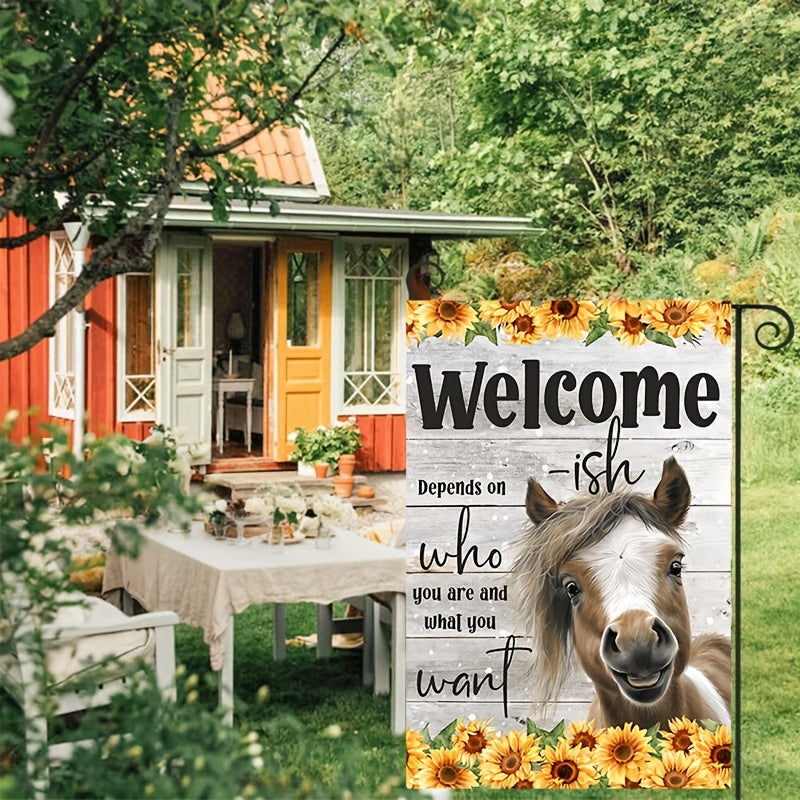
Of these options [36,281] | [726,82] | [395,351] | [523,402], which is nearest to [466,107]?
[726,82]

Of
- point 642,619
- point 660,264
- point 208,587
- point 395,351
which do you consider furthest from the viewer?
point 660,264

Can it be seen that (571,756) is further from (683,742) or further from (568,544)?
(568,544)

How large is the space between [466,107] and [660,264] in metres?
6.06

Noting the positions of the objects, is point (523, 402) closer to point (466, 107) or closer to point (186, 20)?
point (186, 20)

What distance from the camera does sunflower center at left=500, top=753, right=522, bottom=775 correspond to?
450 centimetres

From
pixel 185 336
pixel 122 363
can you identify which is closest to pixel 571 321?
pixel 122 363

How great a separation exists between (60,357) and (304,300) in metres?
2.34

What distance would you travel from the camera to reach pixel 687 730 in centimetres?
449

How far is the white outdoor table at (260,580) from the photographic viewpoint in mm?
5645

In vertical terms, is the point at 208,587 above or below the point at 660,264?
below

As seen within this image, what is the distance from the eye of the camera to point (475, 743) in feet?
14.8

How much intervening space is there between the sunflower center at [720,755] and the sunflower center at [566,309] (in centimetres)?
148

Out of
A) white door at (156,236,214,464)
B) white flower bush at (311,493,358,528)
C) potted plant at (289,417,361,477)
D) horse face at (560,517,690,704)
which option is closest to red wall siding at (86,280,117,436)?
white door at (156,236,214,464)

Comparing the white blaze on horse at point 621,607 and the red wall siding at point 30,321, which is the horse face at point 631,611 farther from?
the red wall siding at point 30,321
